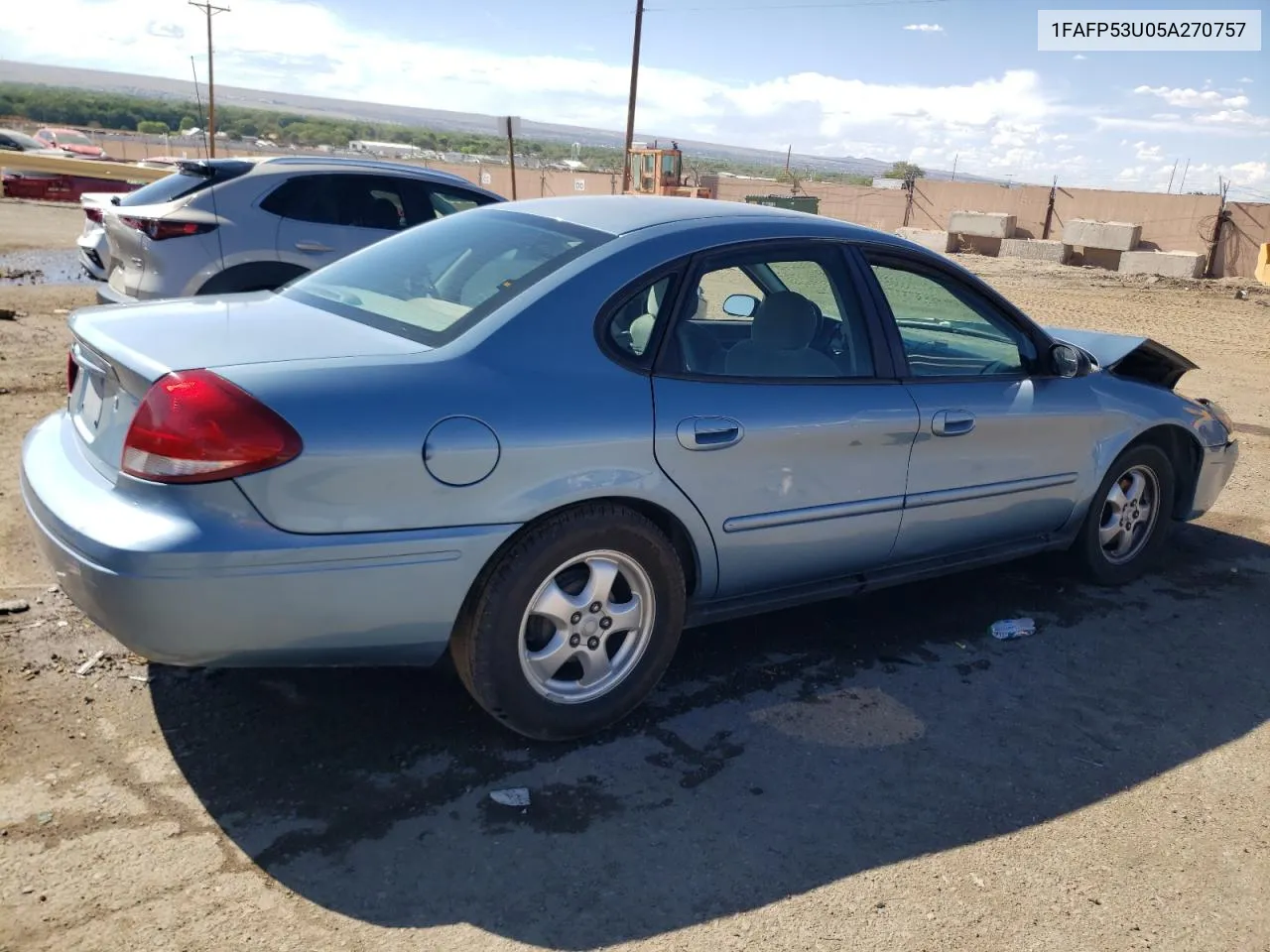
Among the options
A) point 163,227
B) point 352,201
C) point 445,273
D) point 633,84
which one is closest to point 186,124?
point 633,84

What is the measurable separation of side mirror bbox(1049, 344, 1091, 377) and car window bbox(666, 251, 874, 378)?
108 centimetres

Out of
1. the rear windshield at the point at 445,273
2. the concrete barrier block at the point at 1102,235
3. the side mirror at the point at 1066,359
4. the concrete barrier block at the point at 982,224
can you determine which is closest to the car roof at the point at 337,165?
the rear windshield at the point at 445,273

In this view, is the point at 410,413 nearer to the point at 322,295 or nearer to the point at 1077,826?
the point at 322,295

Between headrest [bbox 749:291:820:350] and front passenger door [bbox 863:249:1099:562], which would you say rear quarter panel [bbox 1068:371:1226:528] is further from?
headrest [bbox 749:291:820:350]

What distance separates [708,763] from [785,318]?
167 centimetres

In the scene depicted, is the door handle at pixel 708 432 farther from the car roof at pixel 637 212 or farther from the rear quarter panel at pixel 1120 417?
the rear quarter panel at pixel 1120 417

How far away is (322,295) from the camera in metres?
3.81

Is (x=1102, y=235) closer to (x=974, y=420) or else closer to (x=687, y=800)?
(x=974, y=420)

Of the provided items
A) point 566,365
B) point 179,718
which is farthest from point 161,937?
point 566,365

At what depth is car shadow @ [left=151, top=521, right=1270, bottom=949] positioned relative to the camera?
278 cm

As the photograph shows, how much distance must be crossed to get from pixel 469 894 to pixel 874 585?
6.84 feet

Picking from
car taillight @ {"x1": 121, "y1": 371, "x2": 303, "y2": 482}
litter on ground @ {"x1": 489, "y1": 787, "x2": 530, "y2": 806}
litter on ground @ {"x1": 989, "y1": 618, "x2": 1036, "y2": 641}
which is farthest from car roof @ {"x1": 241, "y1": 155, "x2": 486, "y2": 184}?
litter on ground @ {"x1": 489, "y1": 787, "x2": 530, "y2": 806}

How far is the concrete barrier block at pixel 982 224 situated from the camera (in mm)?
30500

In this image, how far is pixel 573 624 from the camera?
3322 mm
